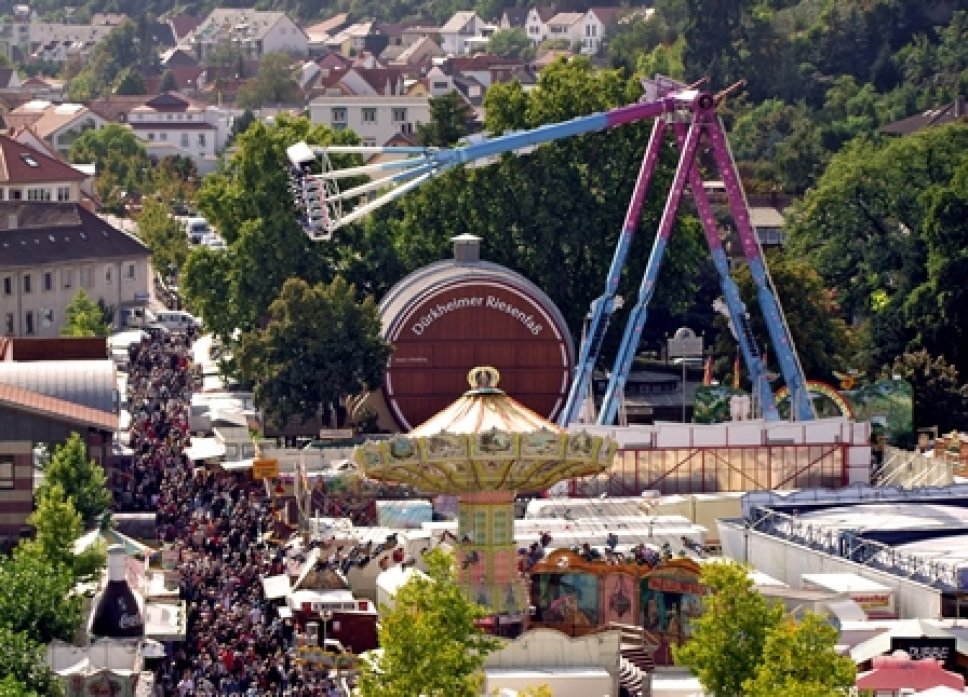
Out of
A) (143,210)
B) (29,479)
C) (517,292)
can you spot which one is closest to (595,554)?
(29,479)

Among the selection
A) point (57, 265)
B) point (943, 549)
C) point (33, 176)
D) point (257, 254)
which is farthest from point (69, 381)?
point (33, 176)

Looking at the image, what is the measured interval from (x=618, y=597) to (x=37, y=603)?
12335 mm

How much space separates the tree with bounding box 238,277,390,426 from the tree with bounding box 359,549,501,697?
41509mm

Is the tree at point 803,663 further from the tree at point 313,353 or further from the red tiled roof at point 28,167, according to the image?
the red tiled roof at point 28,167

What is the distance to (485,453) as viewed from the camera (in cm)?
7344

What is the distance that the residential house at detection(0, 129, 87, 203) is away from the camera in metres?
148

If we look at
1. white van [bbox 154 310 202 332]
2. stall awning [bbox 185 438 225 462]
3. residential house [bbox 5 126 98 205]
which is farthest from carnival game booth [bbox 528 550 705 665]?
residential house [bbox 5 126 98 205]

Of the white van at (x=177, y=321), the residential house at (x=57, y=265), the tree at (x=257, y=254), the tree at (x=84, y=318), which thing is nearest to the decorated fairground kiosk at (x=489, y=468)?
the tree at (x=257, y=254)

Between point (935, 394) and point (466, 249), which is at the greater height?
point (466, 249)

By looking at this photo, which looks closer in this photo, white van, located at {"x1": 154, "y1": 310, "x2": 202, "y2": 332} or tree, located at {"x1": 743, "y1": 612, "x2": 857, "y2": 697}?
tree, located at {"x1": 743, "y1": 612, "x2": 857, "y2": 697}

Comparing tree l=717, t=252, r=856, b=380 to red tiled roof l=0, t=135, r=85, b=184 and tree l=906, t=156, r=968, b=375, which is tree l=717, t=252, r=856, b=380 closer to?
tree l=906, t=156, r=968, b=375

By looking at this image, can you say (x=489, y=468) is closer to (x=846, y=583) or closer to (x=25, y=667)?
(x=846, y=583)

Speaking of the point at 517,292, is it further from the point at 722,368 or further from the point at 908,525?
the point at 908,525

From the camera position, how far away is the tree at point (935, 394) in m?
105
